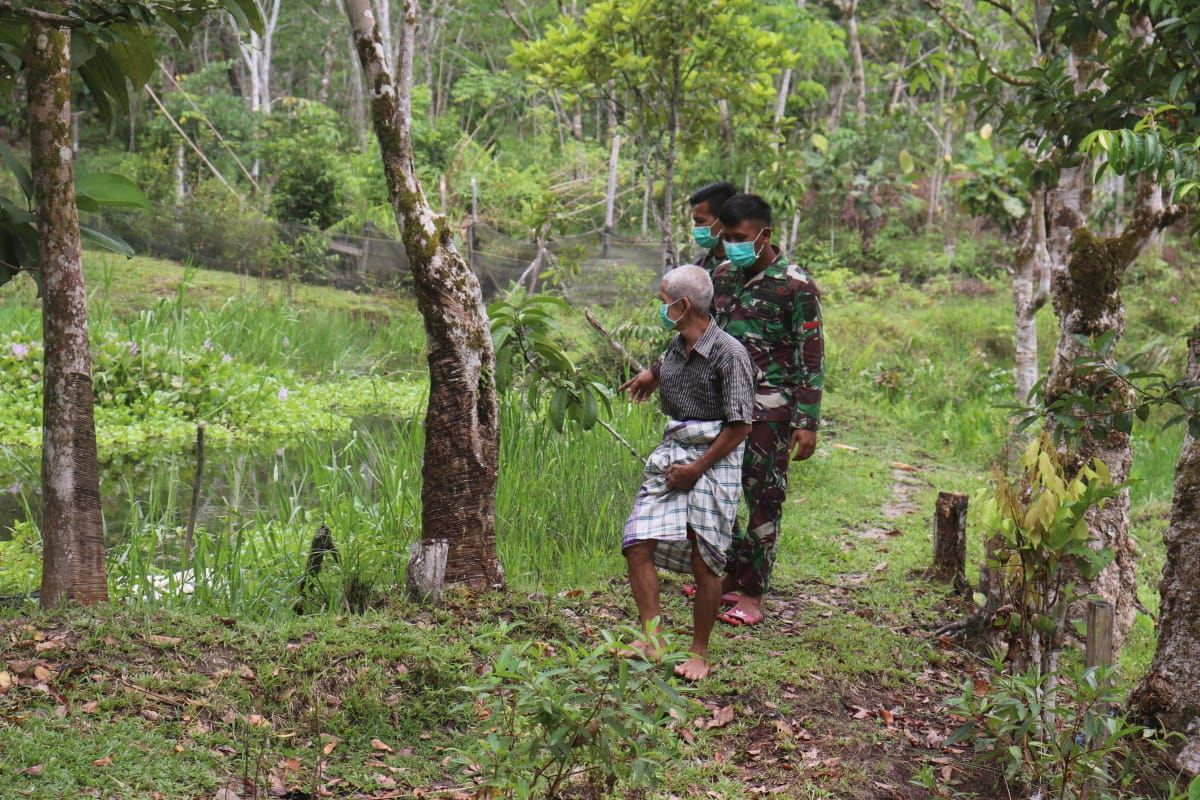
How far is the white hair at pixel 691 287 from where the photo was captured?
150 inches

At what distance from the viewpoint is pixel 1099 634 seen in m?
3.12

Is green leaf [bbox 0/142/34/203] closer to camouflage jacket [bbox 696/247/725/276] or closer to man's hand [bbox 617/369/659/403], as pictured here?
man's hand [bbox 617/369/659/403]

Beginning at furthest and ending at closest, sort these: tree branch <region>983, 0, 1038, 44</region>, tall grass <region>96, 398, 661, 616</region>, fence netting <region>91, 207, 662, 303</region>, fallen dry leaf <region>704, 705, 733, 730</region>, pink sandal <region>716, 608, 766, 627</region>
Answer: fence netting <region>91, 207, 662, 303</region>, tree branch <region>983, 0, 1038, 44</region>, pink sandal <region>716, 608, 766, 627</region>, tall grass <region>96, 398, 661, 616</region>, fallen dry leaf <region>704, 705, 733, 730</region>

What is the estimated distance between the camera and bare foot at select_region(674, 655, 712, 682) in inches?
149

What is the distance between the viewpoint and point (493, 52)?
97.9 ft

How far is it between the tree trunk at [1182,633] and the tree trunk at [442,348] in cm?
221

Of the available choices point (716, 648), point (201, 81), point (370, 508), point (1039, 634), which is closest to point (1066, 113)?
point (1039, 634)

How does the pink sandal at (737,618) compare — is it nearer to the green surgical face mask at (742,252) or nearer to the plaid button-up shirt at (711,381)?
the plaid button-up shirt at (711,381)

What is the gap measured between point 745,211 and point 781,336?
1.67 ft

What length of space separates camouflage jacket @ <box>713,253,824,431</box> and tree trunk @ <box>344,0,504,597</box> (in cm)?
103

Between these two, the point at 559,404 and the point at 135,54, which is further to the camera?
the point at 559,404

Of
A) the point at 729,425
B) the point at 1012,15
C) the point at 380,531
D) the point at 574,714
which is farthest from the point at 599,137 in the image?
the point at 574,714

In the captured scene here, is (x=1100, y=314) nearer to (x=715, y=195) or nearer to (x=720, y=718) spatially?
(x=715, y=195)

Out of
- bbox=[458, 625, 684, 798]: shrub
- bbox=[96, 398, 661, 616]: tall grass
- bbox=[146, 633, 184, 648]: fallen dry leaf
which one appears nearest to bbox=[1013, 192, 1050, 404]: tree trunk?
bbox=[96, 398, 661, 616]: tall grass
